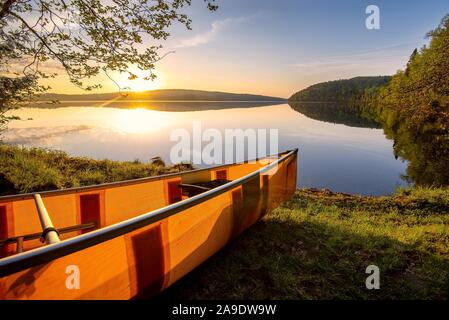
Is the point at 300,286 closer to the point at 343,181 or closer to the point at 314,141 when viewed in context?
the point at 343,181

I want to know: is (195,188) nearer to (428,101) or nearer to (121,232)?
(121,232)

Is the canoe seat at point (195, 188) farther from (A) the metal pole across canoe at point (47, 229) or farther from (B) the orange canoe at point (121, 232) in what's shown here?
(A) the metal pole across canoe at point (47, 229)

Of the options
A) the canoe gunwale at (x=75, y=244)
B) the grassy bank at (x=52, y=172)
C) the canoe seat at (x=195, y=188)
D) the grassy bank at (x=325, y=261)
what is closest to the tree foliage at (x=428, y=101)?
the grassy bank at (x=325, y=261)

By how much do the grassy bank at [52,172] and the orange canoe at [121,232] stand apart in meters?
4.32

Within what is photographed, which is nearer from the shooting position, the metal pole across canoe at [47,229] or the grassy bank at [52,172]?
the metal pole across canoe at [47,229]

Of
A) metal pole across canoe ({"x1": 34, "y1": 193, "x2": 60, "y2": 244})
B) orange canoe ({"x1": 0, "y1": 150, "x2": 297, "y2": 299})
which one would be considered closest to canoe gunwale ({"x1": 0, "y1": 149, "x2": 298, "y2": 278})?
orange canoe ({"x1": 0, "y1": 150, "x2": 297, "y2": 299})

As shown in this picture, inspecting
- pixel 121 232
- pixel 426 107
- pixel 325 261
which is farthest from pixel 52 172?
pixel 426 107

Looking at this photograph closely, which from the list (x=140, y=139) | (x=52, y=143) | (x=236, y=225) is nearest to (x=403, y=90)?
(x=236, y=225)

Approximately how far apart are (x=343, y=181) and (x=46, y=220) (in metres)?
14.9

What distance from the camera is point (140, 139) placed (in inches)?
1040

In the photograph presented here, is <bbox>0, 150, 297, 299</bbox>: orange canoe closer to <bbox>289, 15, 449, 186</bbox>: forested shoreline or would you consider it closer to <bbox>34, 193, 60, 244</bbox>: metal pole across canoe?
<bbox>34, 193, 60, 244</bbox>: metal pole across canoe

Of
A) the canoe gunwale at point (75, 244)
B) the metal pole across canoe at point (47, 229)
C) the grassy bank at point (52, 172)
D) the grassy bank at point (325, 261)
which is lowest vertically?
the grassy bank at point (325, 261)

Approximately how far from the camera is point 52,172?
801 cm

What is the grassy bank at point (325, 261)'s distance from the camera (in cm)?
305
